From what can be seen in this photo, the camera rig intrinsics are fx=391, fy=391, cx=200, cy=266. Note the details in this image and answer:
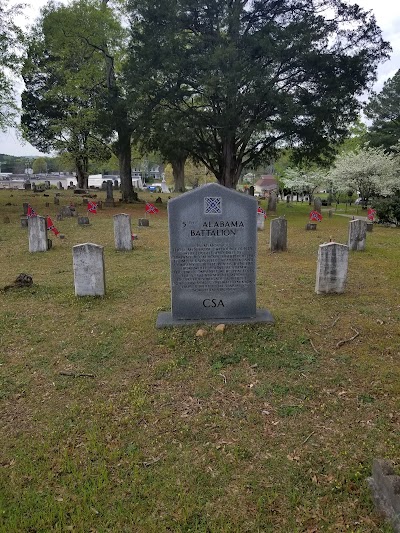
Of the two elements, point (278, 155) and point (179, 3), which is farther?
point (278, 155)

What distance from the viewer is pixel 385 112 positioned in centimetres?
3828

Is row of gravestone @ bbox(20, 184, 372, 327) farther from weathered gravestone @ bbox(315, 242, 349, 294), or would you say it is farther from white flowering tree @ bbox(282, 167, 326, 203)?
white flowering tree @ bbox(282, 167, 326, 203)

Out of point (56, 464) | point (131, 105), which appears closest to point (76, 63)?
point (131, 105)

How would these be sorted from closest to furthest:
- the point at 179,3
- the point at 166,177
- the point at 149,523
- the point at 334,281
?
the point at 149,523
the point at 334,281
the point at 179,3
the point at 166,177

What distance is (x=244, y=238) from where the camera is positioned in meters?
5.61

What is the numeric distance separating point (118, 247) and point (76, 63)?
71.1ft

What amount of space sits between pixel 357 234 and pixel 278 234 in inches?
89.4

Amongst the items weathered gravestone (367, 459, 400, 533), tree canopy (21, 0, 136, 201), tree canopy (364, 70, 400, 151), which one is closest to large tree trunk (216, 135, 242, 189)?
tree canopy (21, 0, 136, 201)

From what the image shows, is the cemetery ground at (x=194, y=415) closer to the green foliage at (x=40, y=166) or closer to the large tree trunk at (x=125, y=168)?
the large tree trunk at (x=125, y=168)

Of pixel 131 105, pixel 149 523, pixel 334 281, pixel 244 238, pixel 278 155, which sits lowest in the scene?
pixel 149 523

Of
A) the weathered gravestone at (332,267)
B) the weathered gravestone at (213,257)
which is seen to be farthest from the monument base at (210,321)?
the weathered gravestone at (332,267)

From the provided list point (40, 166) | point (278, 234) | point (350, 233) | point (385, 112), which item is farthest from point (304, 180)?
point (40, 166)

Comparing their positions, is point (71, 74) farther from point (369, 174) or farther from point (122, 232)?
point (369, 174)

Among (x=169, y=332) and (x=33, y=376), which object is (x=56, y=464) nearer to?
(x=33, y=376)
